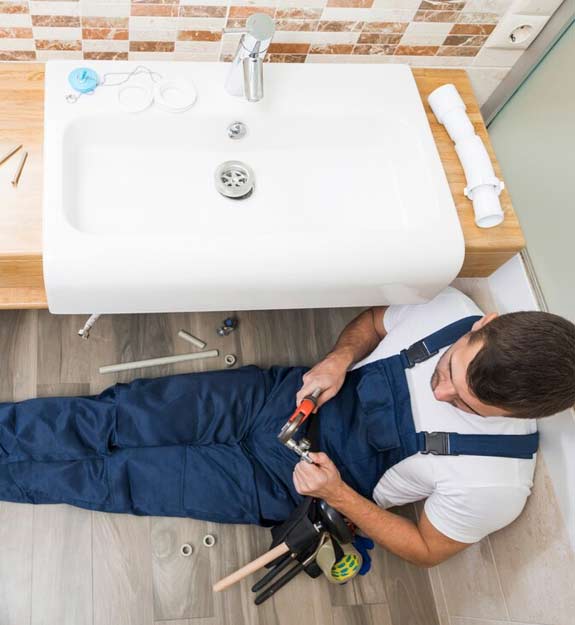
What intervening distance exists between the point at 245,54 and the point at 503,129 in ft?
2.47

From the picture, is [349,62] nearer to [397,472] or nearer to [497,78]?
[497,78]

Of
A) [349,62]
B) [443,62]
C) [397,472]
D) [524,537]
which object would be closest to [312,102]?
[349,62]

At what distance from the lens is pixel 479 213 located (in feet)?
3.97

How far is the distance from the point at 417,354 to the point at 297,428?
0.96ft

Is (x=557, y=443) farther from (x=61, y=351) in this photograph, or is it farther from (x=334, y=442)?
(x=61, y=351)

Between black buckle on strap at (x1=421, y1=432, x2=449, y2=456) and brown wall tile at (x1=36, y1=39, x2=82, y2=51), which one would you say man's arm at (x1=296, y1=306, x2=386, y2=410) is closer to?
black buckle on strap at (x1=421, y1=432, x2=449, y2=456)

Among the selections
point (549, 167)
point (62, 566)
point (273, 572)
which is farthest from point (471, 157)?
point (62, 566)

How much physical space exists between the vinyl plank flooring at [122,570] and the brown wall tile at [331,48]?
1.22 m

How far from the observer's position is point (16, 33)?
115cm

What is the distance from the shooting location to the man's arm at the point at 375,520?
1260mm

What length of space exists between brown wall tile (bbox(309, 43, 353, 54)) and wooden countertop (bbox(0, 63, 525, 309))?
163mm

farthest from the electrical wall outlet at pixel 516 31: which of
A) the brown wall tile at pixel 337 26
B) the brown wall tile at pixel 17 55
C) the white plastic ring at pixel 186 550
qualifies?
the white plastic ring at pixel 186 550

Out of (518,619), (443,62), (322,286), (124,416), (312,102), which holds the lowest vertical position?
(124,416)

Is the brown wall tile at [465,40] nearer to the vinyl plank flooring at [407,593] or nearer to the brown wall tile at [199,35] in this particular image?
the brown wall tile at [199,35]
